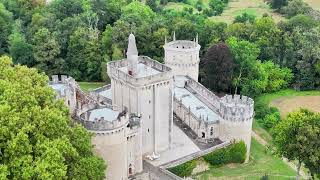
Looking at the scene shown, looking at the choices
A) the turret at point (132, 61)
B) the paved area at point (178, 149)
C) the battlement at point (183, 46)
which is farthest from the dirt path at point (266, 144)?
the turret at point (132, 61)

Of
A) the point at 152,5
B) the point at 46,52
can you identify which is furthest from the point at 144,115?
the point at 152,5

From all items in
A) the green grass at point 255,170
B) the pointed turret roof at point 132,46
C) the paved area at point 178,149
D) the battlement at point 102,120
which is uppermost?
the pointed turret roof at point 132,46

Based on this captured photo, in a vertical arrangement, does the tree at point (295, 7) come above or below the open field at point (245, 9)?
above

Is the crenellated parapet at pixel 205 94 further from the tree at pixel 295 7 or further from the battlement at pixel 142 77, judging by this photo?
the tree at pixel 295 7

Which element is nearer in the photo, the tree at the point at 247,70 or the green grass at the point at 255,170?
the green grass at the point at 255,170

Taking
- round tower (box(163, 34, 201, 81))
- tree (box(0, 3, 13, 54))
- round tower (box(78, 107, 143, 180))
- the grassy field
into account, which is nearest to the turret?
round tower (box(78, 107, 143, 180))

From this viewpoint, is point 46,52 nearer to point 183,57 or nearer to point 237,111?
point 183,57

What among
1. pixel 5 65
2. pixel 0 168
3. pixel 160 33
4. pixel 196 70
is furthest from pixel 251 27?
pixel 0 168
